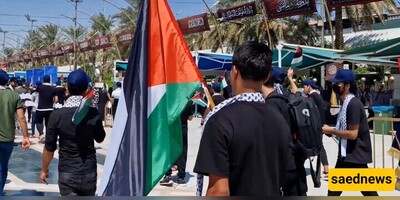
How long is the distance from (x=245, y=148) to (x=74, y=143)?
227 cm

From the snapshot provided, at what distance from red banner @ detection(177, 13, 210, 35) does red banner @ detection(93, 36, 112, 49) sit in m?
15.7

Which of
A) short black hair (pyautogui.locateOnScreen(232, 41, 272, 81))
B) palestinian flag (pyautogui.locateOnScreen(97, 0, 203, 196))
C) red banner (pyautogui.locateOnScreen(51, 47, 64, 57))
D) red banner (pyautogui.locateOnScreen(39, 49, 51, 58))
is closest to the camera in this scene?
short black hair (pyautogui.locateOnScreen(232, 41, 272, 81))

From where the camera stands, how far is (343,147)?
5.03 metres

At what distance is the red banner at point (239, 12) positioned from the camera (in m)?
23.5

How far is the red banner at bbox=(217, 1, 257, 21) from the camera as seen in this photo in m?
23.5

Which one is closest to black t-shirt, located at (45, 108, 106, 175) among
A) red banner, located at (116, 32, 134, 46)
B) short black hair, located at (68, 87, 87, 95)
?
short black hair, located at (68, 87, 87, 95)

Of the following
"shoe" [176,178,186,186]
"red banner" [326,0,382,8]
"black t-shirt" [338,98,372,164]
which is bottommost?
"shoe" [176,178,186,186]

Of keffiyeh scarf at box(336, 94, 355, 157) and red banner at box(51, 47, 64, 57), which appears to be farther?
red banner at box(51, 47, 64, 57)

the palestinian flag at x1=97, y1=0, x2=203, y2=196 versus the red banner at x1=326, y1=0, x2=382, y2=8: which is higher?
the red banner at x1=326, y1=0, x2=382, y2=8

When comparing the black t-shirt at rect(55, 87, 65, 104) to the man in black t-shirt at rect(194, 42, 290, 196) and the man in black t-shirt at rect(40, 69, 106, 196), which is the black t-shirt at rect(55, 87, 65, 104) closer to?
the man in black t-shirt at rect(40, 69, 106, 196)

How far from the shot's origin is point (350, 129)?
488 cm

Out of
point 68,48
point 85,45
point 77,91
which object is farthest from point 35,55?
point 77,91

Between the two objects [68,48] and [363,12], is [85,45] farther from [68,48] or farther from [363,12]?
[363,12]

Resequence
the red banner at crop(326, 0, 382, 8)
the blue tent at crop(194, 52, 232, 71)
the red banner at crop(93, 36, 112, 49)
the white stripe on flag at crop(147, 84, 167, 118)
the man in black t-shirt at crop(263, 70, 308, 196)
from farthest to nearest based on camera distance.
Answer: the red banner at crop(93, 36, 112, 49)
the blue tent at crop(194, 52, 232, 71)
the red banner at crop(326, 0, 382, 8)
the man in black t-shirt at crop(263, 70, 308, 196)
the white stripe on flag at crop(147, 84, 167, 118)
